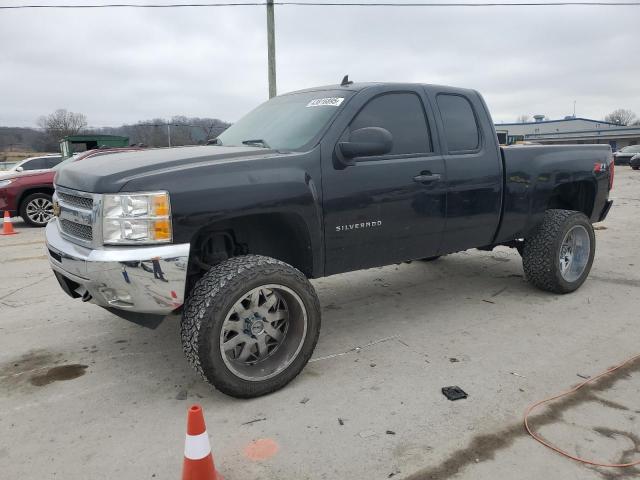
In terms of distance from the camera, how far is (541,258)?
4938 mm

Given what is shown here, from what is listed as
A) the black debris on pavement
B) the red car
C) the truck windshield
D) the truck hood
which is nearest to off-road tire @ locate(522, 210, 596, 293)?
the black debris on pavement

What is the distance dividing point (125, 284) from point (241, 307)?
688 mm

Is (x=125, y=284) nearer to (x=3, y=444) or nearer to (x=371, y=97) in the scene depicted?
(x=3, y=444)

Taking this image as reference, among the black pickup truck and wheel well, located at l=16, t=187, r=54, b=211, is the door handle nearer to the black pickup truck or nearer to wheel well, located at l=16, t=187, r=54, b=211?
the black pickup truck

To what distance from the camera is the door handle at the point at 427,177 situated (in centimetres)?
391

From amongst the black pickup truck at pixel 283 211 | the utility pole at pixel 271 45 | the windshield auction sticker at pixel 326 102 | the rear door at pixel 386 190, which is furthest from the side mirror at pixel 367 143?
the utility pole at pixel 271 45

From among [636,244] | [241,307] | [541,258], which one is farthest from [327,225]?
[636,244]

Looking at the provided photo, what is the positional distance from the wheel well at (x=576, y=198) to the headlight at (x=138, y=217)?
4.14 m

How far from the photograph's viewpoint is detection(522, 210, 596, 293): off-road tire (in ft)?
16.1

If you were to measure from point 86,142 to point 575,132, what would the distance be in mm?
59231

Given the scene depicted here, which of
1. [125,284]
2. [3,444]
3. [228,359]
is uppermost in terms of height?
[125,284]

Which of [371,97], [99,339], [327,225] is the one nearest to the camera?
[327,225]

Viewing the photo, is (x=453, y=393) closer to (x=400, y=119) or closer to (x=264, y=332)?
(x=264, y=332)

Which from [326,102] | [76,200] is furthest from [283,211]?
[76,200]
